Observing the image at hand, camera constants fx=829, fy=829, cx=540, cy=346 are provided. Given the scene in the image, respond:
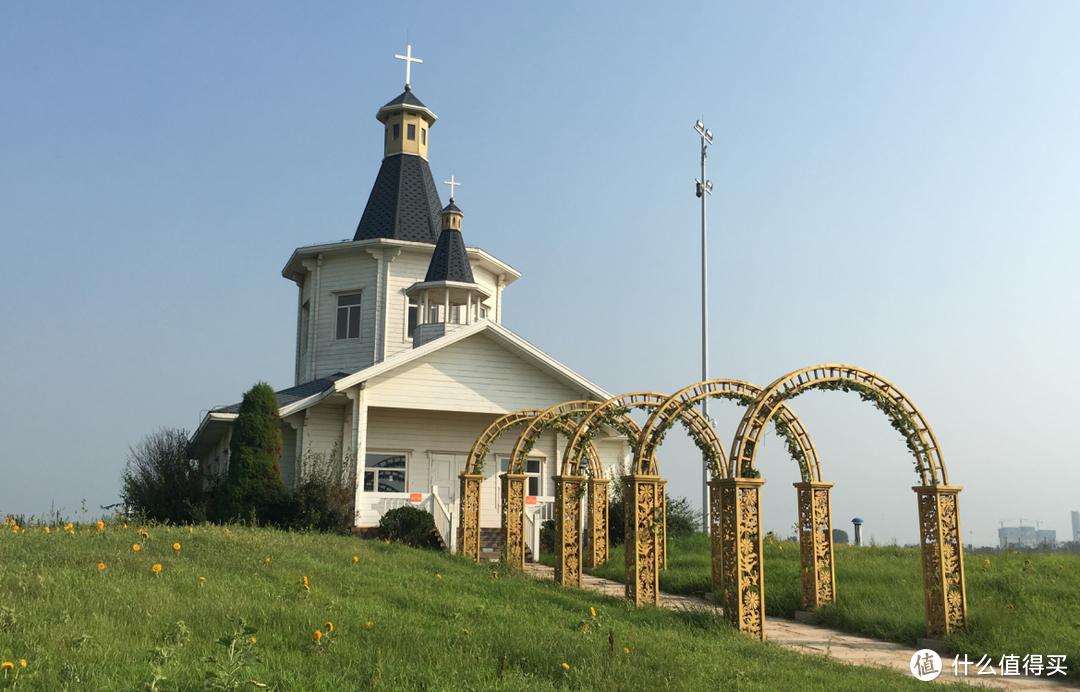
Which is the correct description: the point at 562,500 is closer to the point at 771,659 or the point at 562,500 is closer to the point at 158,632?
the point at 771,659

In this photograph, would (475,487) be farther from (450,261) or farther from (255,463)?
(450,261)

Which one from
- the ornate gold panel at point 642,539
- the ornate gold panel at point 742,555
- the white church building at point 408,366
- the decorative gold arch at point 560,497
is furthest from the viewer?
the white church building at point 408,366

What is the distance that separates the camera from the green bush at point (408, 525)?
19000mm

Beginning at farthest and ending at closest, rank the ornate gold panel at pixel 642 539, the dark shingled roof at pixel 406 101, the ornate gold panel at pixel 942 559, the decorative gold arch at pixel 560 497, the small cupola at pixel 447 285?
the dark shingled roof at pixel 406 101 → the small cupola at pixel 447 285 → the decorative gold arch at pixel 560 497 → the ornate gold panel at pixel 642 539 → the ornate gold panel at pixel 942 559

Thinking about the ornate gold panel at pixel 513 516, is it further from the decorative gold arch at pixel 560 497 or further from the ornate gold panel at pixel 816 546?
the ornate gold panel at pixel 816 546

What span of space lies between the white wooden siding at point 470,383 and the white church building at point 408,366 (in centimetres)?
3

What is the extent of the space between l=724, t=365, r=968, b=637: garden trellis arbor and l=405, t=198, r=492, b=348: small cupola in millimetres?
A: 12471

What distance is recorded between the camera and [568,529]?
46.2 feet

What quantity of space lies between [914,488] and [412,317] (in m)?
16.9

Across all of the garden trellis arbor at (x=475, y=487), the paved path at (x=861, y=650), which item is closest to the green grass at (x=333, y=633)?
the paved path at (x=861, y=650)

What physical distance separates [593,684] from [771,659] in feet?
8.54

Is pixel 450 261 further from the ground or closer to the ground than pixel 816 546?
further from the ground

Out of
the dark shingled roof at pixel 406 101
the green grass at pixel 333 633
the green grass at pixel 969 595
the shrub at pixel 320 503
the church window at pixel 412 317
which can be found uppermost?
the dark shingled roof at pixel 406 101

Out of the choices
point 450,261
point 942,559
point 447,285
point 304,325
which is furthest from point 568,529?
point 304,325
